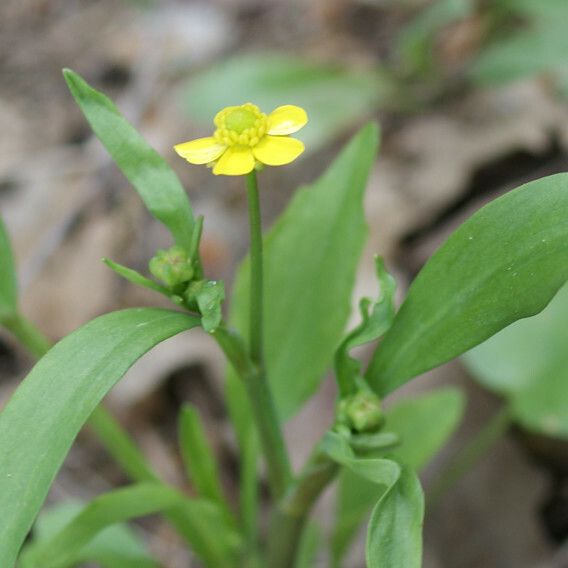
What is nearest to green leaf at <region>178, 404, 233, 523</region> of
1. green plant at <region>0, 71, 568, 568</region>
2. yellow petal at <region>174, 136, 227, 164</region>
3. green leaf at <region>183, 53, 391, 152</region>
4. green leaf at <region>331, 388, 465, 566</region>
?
green plant at <region>0, 71, 568, 568</region>

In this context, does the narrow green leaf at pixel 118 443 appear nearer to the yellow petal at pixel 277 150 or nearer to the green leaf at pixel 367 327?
the green leaf at pixel 367 327

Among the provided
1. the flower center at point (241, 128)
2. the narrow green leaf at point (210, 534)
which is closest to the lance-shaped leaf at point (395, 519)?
the flower center at point (241, 128)

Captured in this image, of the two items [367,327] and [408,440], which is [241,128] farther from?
Answer: [408,440]

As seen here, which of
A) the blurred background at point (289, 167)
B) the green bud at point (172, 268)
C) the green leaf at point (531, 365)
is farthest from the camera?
the blurred background at point (289, 167)

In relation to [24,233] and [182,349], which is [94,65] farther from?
[182,349]

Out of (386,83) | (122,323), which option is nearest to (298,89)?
(386,83)

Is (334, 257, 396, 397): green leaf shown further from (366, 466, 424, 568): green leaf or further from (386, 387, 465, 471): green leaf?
(386, 387, 465, 471): green leaf
